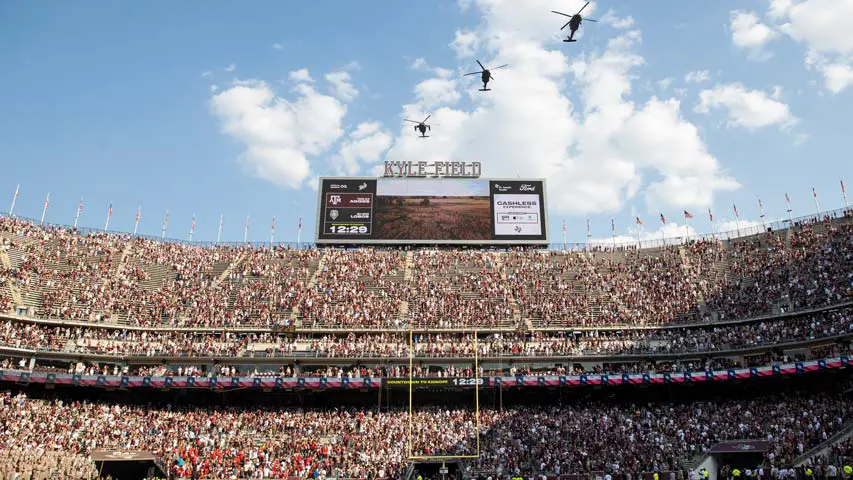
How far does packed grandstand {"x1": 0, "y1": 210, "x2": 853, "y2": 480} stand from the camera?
3703 centimetres

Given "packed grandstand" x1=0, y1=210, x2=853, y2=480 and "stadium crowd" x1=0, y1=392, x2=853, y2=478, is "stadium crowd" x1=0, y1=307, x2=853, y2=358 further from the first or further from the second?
"stadium crowd" x1=0, y1=392, x2=853, y2=478

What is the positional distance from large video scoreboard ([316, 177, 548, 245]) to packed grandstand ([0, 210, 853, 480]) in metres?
2.04


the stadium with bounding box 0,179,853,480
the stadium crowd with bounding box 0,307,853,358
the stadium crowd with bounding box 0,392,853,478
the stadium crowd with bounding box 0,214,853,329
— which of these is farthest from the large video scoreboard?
the stadium crowd with bounding box 0,392,853,478

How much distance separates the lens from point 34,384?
147ft

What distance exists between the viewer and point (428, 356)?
47.2 meters

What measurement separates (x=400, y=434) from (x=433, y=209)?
25796 millimetres

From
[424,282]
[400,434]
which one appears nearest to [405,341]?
[424,282]

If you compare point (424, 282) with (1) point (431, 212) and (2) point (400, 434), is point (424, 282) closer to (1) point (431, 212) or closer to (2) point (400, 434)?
(1) point (431, 212)

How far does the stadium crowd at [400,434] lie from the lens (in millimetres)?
36094

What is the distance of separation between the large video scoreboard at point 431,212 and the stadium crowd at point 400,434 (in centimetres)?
1958

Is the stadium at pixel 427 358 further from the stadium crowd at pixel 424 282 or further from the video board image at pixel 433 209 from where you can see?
the video board image at pixel 433 209

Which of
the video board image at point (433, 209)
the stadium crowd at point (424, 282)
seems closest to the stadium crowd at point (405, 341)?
the stadium crowd at point (424, 282)

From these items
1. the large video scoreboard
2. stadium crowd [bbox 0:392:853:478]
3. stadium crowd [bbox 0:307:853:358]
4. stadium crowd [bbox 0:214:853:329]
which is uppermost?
the large video scoreboard

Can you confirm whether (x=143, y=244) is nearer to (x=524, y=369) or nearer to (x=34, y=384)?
(x=34, y=384)
